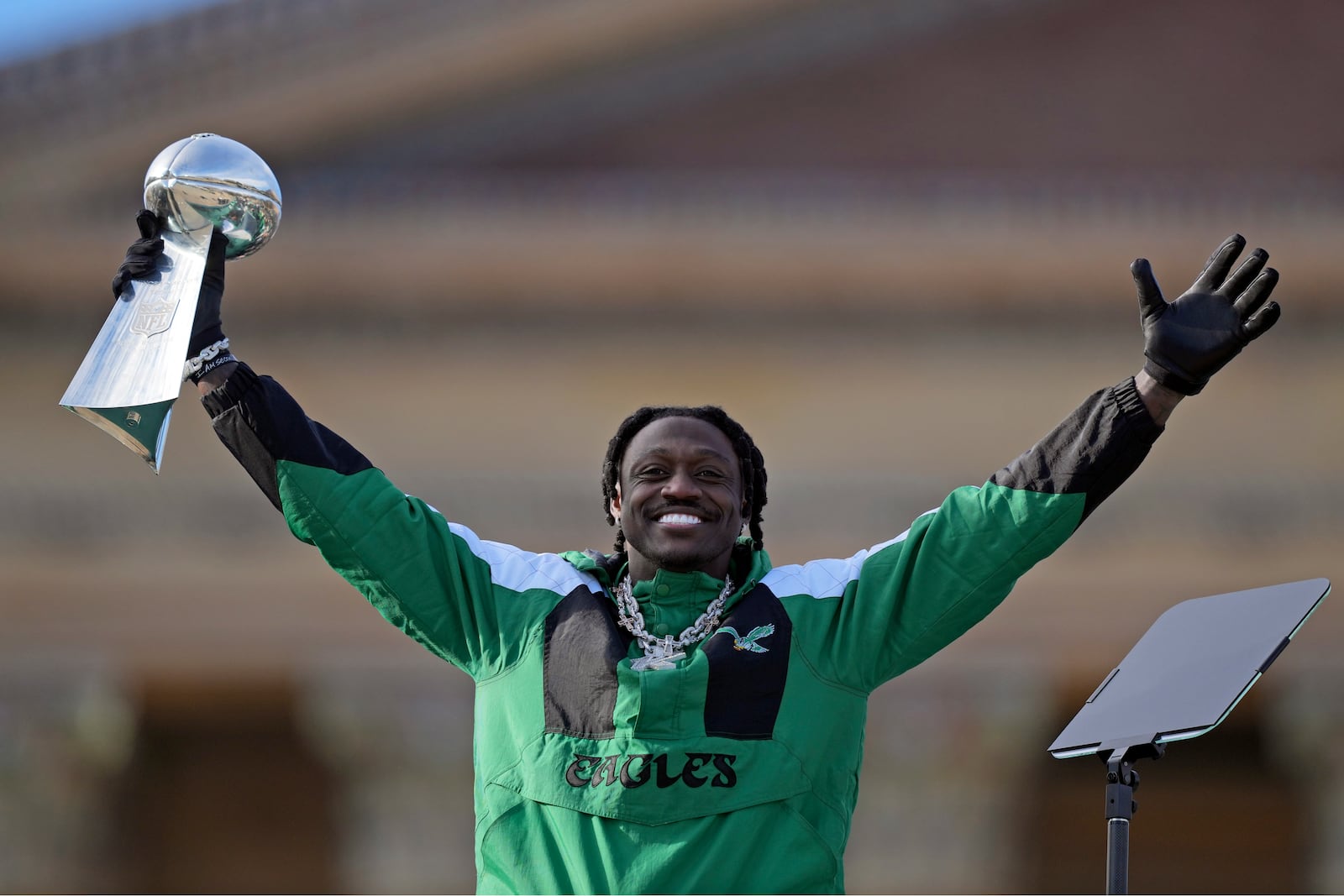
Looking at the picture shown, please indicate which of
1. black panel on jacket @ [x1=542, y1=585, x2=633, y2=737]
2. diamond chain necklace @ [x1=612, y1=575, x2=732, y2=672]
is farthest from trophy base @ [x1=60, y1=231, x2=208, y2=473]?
diamond chain necklace @ [x1=612, y1=575, x2=732, y2=672]

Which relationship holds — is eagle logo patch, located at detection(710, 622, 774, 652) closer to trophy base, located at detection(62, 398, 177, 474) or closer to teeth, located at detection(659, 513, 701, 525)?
teeth, located at detection(659, 513, 701, 525)

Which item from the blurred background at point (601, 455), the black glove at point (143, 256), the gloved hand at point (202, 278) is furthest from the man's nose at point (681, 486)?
the blurred background at point (601, 455)

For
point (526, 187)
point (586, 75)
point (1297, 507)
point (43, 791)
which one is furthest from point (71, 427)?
point (1297, 507)

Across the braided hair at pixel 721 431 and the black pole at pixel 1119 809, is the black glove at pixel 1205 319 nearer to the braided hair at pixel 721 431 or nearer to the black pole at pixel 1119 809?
the black pole at pixel 1119 809

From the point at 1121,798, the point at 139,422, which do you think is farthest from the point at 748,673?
the point at 139,422

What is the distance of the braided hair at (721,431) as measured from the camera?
14.2 feet

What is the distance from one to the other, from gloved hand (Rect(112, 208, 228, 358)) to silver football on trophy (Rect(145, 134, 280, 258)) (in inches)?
1.2

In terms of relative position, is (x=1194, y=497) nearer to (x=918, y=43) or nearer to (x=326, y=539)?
→ (x=918, y=43)

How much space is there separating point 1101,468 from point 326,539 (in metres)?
1.46

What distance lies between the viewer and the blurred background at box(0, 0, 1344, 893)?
13.8 meters

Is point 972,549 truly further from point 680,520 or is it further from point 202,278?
point 202,278

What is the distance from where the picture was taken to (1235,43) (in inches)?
628

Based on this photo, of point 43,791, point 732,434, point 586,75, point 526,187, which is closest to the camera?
point 732,434

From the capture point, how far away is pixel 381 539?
407 cm
